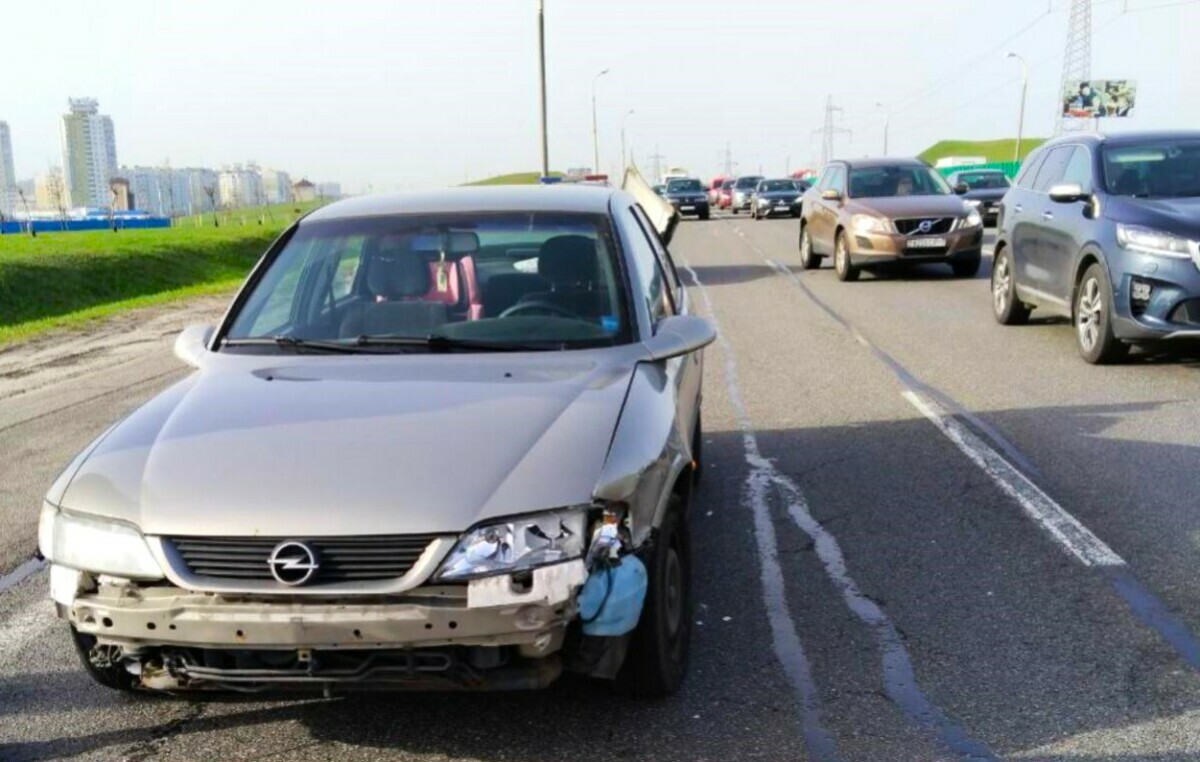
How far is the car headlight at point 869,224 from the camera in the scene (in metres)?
18.1

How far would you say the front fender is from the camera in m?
3.64

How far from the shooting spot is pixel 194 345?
4977mm

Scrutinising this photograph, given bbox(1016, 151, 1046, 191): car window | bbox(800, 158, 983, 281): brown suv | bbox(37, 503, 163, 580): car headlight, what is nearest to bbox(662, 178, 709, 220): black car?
bbox(800, 158, 983, 281): brown suv

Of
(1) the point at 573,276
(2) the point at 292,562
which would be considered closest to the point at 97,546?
(2) the point at 292,562

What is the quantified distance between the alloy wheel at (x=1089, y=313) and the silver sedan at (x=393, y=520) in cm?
676

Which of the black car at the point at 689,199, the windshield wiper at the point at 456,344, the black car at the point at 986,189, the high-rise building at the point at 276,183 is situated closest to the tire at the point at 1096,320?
the windshield wiper at the point at 456,344

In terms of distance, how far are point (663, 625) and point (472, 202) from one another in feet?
7.58

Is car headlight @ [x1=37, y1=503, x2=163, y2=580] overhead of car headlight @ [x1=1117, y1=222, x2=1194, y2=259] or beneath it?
beneath

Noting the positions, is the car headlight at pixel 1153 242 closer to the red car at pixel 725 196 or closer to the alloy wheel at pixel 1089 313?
the alloy wheel at pixel 1089 313

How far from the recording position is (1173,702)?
3.96m

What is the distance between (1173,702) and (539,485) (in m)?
2.12

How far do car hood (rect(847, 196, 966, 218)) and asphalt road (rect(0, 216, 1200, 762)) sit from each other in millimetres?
8490

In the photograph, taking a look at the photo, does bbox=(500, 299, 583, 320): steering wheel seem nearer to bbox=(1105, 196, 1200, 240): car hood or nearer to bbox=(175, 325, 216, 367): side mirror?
bbox=(175, 325, 216, 367): side mirror

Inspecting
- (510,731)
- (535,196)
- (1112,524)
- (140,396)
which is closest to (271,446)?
(510,731)
